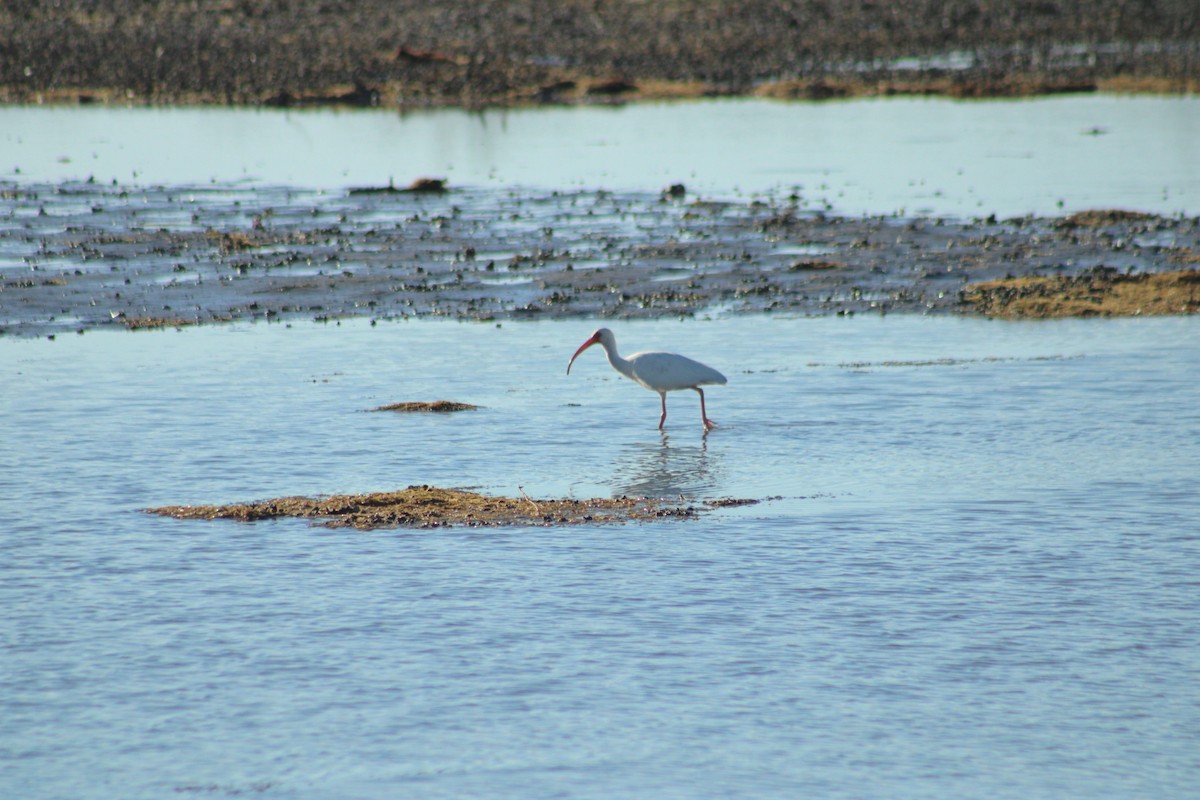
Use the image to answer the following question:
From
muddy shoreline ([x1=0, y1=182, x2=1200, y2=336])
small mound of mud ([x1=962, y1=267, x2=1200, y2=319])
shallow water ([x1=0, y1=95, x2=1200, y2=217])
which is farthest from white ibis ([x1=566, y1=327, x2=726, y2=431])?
shallow water ([x1=0, y1=95, x2=1200, y2=217])

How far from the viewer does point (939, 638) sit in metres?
9.39

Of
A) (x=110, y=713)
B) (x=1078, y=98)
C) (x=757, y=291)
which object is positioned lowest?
(x=110, y=713)

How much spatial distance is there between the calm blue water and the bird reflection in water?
4cm

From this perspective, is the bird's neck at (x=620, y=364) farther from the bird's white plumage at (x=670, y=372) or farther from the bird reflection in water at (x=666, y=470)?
the bird reflection in water at (x=666, y=470)

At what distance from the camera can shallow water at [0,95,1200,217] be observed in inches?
1276

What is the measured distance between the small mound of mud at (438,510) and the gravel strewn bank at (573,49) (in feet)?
133

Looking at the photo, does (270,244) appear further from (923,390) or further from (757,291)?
(923,390)

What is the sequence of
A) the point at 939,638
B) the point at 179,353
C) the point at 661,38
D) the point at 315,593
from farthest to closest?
the point at 661,38, the point at 179,353, the point at 315,593, the point at 939,638

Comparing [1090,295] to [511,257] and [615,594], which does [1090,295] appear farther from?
[615,594]

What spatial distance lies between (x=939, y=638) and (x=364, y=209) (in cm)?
2162

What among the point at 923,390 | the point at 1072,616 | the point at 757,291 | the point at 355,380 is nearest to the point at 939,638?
the point at 1072,616

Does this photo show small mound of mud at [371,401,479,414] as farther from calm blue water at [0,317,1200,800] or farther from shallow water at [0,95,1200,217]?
shallow water at [0,95,1200,217]

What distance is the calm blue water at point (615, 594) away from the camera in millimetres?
7855

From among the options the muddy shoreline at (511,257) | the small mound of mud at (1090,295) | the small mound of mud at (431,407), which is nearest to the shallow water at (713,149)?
the muddy shoreline at (511,257)
